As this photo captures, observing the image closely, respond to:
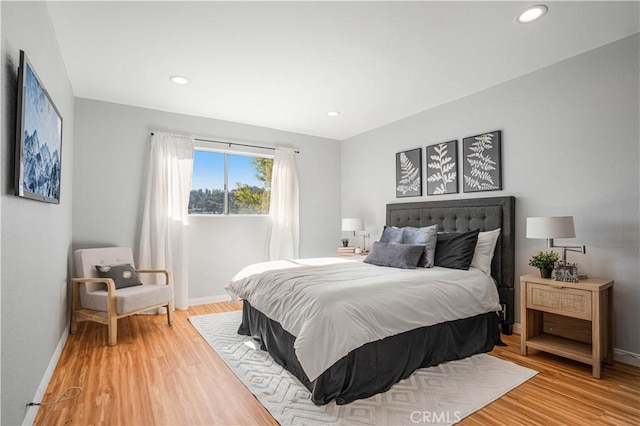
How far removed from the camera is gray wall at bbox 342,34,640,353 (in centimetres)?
265

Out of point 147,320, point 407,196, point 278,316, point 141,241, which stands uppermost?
point 407,196

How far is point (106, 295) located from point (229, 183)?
2.33 metres

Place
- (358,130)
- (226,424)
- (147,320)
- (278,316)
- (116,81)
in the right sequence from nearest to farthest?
(226,424)
(278,316)
(116,81)
(147,320)
(358,130)

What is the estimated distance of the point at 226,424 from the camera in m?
1.94

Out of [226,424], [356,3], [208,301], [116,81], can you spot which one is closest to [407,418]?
[226,424]

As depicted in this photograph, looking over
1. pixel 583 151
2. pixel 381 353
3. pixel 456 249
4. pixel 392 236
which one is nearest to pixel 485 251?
pixel 456 249

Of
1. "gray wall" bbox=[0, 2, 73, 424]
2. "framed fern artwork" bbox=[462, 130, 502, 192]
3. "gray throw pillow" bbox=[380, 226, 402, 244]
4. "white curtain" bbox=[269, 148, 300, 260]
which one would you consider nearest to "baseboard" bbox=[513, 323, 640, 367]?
"framed fern artwork" bbox=[462, 130, 502, 192]

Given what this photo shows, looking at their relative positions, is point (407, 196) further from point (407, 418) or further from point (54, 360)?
point (54, 360)

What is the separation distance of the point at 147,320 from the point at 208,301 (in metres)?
0.91

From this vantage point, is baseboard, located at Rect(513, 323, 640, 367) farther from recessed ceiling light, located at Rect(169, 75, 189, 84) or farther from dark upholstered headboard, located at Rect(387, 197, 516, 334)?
recessed ceiling light, located at Rect(169, 75, 189, 84)

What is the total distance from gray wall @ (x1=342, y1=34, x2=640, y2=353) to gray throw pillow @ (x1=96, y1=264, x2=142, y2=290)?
3917mm

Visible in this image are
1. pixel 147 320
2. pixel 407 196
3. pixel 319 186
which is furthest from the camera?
pixel 319 186

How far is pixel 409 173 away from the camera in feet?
15.0

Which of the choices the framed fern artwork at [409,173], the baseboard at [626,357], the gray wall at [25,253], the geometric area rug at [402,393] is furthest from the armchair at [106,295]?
the baseboard at [626,357]
